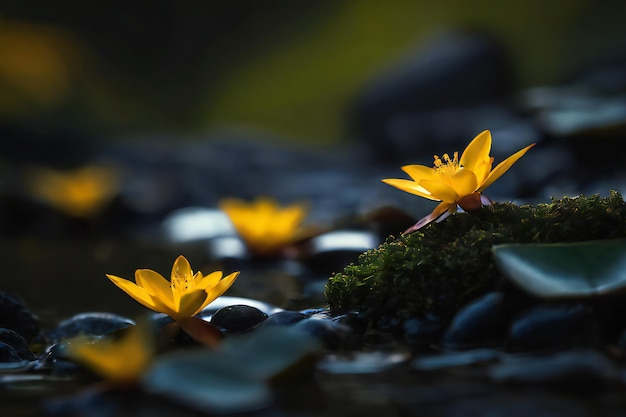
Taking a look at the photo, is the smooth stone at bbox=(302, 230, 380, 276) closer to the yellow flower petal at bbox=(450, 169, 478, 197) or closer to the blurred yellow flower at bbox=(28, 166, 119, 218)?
the yellow flower petal at bbox=(450, 169, 478, 197)

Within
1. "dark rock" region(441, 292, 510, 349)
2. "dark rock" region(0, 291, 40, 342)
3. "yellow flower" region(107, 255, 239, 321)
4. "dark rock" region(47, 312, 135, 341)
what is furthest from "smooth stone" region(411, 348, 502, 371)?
"dark rock" region(0, 291, 40, 342)

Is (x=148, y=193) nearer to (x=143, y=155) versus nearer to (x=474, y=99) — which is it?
(x=143, y=155)

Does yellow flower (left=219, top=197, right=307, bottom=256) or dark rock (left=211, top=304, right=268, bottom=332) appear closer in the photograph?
dark rock (left=211, top=304, right=268, bottom=332)

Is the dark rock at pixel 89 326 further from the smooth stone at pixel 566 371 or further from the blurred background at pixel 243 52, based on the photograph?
the blurred background at pixel 243 52

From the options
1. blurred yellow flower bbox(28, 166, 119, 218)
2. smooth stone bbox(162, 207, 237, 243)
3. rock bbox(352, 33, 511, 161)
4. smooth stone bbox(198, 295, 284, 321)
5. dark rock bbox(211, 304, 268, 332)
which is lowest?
dark rock bbox(211, 304, 268, 332)

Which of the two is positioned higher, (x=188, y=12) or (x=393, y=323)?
(x=188, y=12)

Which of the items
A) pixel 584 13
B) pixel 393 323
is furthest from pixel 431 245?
pixel 584 13

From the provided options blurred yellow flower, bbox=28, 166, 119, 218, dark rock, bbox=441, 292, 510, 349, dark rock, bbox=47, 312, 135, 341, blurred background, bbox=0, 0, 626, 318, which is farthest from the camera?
blurred yellow flower, bbox=28, 166, 119, 218
